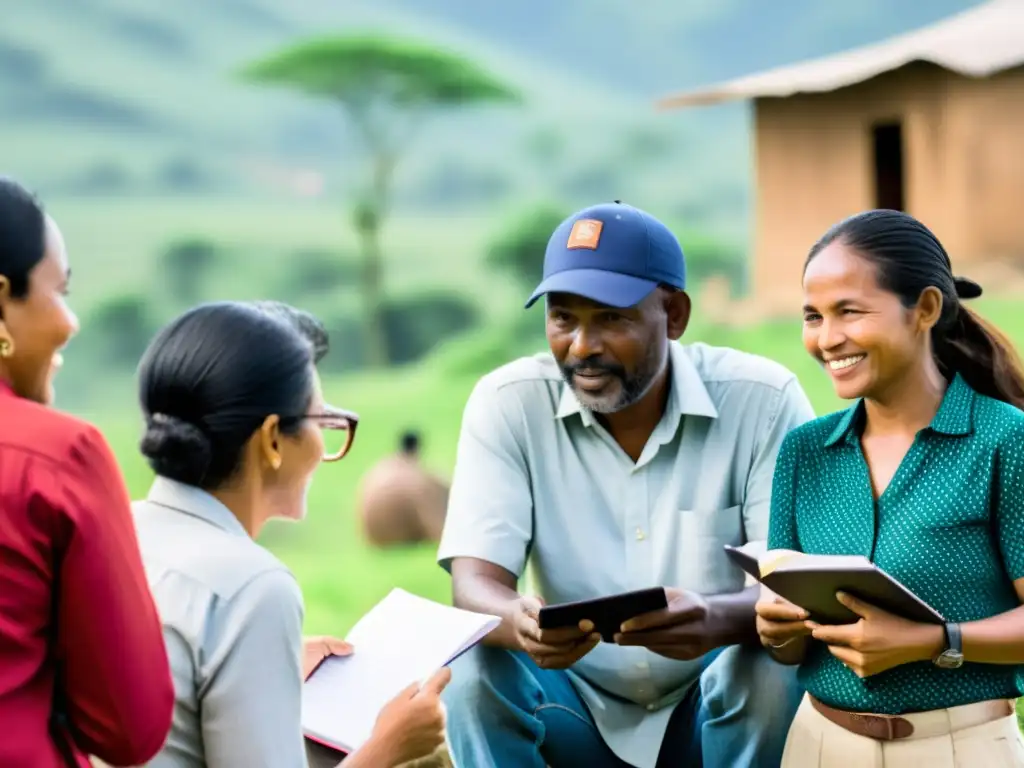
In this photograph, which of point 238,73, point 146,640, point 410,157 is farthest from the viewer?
point 410,157

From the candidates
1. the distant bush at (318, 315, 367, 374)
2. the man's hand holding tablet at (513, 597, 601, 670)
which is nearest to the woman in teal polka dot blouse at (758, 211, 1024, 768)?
the man's hand holding tablet at (513, 597, 601, 670)

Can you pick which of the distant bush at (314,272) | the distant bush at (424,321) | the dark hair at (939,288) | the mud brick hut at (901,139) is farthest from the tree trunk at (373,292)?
the dark hair at (939,288)

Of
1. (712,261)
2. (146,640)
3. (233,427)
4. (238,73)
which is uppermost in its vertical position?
(238,73)

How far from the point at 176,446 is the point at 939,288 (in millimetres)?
1357

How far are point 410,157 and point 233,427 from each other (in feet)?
76.5

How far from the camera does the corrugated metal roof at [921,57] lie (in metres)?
10.6

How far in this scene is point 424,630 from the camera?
2.61m

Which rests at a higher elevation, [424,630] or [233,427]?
[233,427]

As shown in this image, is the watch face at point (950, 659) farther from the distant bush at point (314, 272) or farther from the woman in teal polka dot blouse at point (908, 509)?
the distant bush at point (314, 272)

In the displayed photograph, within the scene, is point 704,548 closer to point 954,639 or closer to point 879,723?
point 879,723

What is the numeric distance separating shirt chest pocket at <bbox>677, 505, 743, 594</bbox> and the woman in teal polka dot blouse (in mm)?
489

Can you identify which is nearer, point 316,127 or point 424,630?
point 424,630

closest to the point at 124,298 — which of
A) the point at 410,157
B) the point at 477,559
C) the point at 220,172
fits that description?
the point at 220,172

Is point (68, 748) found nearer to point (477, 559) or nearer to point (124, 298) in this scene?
point (477, 559)
